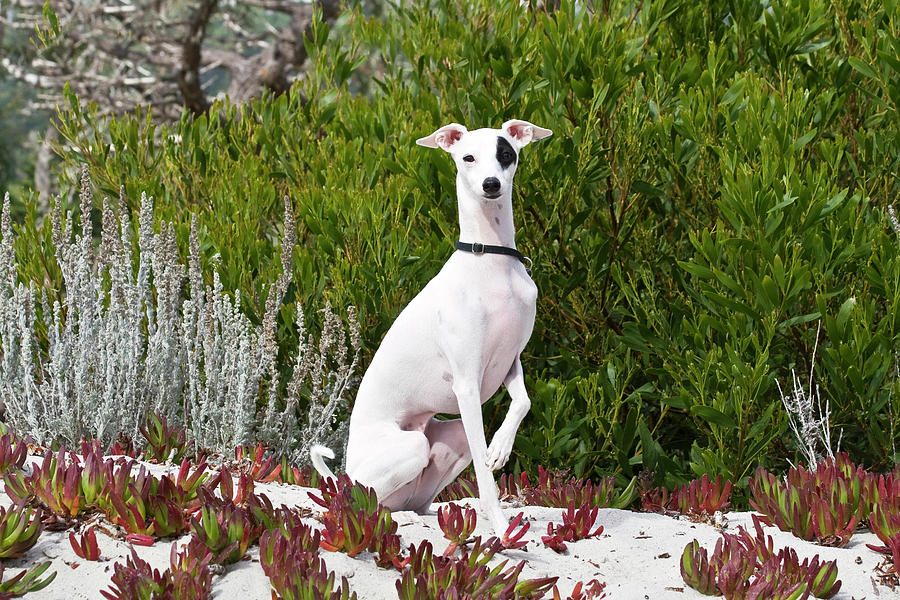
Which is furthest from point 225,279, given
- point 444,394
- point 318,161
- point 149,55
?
point 149,55

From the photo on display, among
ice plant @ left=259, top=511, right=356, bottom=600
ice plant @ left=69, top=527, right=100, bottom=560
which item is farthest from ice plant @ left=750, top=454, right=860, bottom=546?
ice plant @ left=69, top=527, right=100, bottom=560

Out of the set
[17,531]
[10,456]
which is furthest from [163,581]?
[10,456]

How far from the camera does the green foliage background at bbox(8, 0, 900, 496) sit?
462 centimetres

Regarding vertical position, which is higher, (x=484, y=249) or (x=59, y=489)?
(x=484, y=249)

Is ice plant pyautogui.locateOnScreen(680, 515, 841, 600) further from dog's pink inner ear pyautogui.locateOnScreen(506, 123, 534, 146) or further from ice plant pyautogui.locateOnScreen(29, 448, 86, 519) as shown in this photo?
ice plant pyautogui.locateOnScreen(29, 448, 86, 519)

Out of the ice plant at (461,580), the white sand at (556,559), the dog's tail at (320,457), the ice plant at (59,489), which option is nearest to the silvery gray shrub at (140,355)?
the white sand at (556,559)

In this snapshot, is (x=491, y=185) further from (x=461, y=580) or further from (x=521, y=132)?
(x=461, y=580)

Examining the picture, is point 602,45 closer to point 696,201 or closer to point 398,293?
point 696,201

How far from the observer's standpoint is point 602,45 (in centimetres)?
540

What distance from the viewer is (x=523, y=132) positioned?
3875 mm

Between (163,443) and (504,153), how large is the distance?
239cm

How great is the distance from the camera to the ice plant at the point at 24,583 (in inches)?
117

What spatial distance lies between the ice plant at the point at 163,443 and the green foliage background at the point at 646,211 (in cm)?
110

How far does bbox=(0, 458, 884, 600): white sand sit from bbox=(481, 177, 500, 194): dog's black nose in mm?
1410
